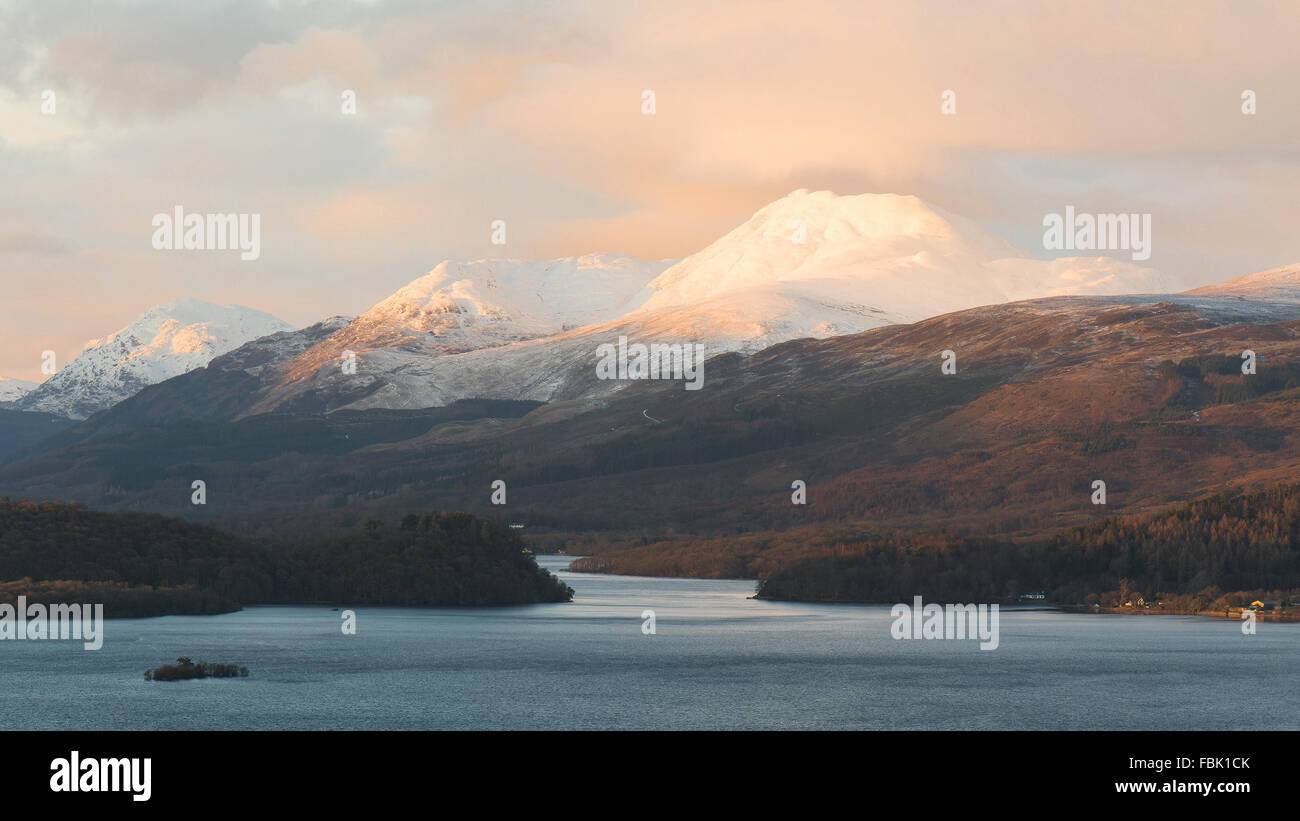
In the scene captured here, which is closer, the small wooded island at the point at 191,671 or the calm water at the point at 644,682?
the calm water at the point at 644,682

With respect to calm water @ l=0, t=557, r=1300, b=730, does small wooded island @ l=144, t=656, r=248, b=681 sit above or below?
above

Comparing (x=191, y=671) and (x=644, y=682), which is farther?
(x=644, y=682)

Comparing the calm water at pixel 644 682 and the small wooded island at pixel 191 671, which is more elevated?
the small wooded island at pixel 191 671

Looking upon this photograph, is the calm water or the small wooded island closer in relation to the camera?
the calm water

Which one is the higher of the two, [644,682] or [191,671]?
[191,671]
